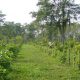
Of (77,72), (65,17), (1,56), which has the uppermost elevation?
(65,17)

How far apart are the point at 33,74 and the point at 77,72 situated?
Result: 7.44 ft

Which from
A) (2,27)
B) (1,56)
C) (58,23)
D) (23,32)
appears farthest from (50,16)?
(23,32)

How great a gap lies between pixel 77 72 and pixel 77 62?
1.37 meters

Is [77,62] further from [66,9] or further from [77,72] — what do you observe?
[66,9]

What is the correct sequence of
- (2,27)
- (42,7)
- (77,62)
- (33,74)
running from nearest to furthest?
1. (33,74)
2. (77,62)
3. (42,7)
4. (2,27)

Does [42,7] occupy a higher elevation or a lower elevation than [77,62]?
higher

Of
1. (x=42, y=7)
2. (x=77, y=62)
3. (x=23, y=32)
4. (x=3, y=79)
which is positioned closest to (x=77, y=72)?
(x=77, y=62)

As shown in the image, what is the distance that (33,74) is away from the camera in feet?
45.9

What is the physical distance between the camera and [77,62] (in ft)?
52.5

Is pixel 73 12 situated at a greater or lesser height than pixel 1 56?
greater

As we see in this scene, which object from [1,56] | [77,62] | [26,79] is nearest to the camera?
[1,56]

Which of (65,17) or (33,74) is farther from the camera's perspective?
(65,17)

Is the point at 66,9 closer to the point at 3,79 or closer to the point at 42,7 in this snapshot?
the point at 42,7

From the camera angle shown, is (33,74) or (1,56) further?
(33,74)
